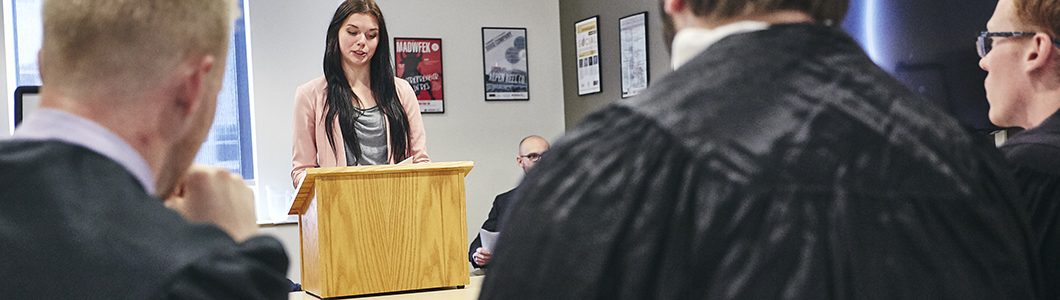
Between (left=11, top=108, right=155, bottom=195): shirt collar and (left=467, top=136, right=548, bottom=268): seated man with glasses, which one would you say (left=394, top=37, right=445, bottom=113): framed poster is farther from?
(left=11, top=108, right=155, bottom=195): shirt collar

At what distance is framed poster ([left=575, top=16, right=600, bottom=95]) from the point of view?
5.52 metres

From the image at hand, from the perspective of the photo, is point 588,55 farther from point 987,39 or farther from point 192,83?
point 192,83

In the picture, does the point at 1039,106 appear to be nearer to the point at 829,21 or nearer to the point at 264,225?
the point at 829,21

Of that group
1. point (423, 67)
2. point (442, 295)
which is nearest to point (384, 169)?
point (442, 295)

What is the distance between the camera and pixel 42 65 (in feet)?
2.64

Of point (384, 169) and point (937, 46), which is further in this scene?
point (937, 46)

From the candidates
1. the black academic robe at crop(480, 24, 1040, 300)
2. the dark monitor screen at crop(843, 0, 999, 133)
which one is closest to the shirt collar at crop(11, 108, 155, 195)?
the black academic robe at crop(480, 24, 1040, 300)

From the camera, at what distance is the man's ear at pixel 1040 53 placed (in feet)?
4.18

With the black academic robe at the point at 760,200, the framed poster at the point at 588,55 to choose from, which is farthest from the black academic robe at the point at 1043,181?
the framed poster at the point at 588,55

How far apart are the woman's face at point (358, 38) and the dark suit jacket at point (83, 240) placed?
92.9 inches

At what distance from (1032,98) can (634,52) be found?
3.84 metres

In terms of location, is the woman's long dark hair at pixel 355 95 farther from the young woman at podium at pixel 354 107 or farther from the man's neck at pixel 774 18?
the man's neck at pixel 774 18

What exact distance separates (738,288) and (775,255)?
1.5 inches

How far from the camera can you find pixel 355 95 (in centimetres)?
308
